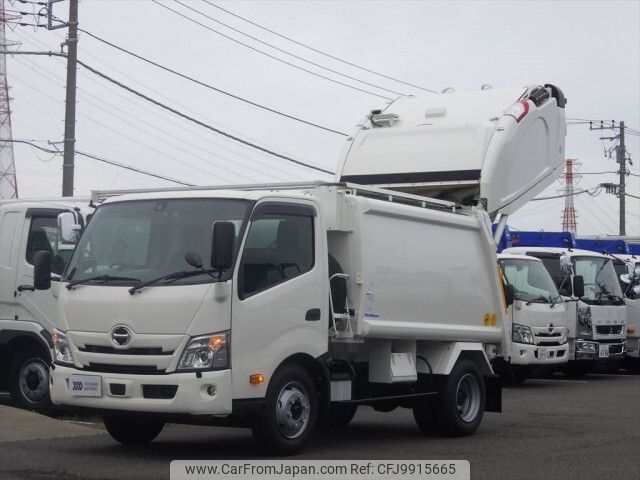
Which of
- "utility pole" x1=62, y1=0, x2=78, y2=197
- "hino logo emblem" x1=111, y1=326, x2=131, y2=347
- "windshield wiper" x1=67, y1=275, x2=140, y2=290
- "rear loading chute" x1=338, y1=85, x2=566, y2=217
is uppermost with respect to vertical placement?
"utility pole" x1=62, y1=0, x2=78, y2=197

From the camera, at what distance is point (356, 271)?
11.4 m

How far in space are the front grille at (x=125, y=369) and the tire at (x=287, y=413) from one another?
3.34 feet

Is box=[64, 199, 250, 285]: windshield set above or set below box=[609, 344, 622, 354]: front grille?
above

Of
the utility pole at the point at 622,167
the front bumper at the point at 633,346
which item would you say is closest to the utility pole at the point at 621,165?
the utility pole at the point at 622,167

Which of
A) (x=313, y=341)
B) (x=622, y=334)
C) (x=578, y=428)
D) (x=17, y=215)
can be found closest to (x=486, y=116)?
(x=578, y=428)

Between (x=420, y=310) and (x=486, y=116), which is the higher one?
(x=486, y=116)

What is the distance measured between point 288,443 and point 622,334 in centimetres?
1401

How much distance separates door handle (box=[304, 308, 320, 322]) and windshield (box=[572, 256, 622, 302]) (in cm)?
1285

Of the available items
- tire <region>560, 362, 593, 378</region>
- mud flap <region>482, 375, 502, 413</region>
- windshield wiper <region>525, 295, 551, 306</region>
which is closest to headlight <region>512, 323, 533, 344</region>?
windshield wiper <region>525, 295, 551, 306</region>

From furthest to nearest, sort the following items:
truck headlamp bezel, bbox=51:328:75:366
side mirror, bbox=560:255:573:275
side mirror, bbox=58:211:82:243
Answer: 1. side mirror, bbox=560:255:573:275
2. side mirror, bbox=58:211:82:243
3. truck headlamp bezel, bbox=51:328:75:366

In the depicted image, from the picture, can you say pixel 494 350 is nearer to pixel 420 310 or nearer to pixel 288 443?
pixel 420 310

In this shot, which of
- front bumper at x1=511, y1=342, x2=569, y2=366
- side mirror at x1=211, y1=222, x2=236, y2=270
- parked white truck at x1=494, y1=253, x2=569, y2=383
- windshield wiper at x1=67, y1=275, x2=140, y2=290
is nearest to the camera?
side mirror at x1=211, y1=222, x2=236, y2=270

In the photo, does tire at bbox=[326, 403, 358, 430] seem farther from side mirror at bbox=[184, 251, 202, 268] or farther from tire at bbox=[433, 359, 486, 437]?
side mirror at bbox=[184, 251, 202, 268]

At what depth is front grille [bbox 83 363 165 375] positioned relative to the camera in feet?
33.6
